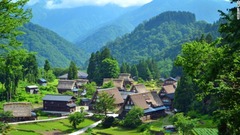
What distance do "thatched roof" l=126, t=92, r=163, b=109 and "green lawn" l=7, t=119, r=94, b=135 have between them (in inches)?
295

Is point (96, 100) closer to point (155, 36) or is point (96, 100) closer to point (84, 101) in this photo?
point (84, 101)

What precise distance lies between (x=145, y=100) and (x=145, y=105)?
1405 millimetres

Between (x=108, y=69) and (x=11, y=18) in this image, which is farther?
(x=108, y=69)

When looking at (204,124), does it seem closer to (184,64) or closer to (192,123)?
(192,123)

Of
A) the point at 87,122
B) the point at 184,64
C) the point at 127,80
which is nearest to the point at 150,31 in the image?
the point at 127,80

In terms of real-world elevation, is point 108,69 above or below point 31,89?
above

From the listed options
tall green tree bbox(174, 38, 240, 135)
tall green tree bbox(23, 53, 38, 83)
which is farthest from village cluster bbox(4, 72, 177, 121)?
tall green tree bbox(174, 38, 240, 135)

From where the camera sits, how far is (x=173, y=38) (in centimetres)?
16788

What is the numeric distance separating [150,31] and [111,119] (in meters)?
139

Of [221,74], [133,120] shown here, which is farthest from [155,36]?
[221,74]

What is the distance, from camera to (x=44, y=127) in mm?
43625

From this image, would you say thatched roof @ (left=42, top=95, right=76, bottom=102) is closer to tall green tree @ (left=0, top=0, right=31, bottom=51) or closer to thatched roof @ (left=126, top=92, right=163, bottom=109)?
thatched roof @ (left=126, top=92, right=163, bottom=109)

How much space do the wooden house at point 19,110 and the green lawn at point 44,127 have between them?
10.6 feet

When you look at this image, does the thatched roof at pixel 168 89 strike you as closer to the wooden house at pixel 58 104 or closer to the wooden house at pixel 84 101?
the wooden house at pixel 84 101
